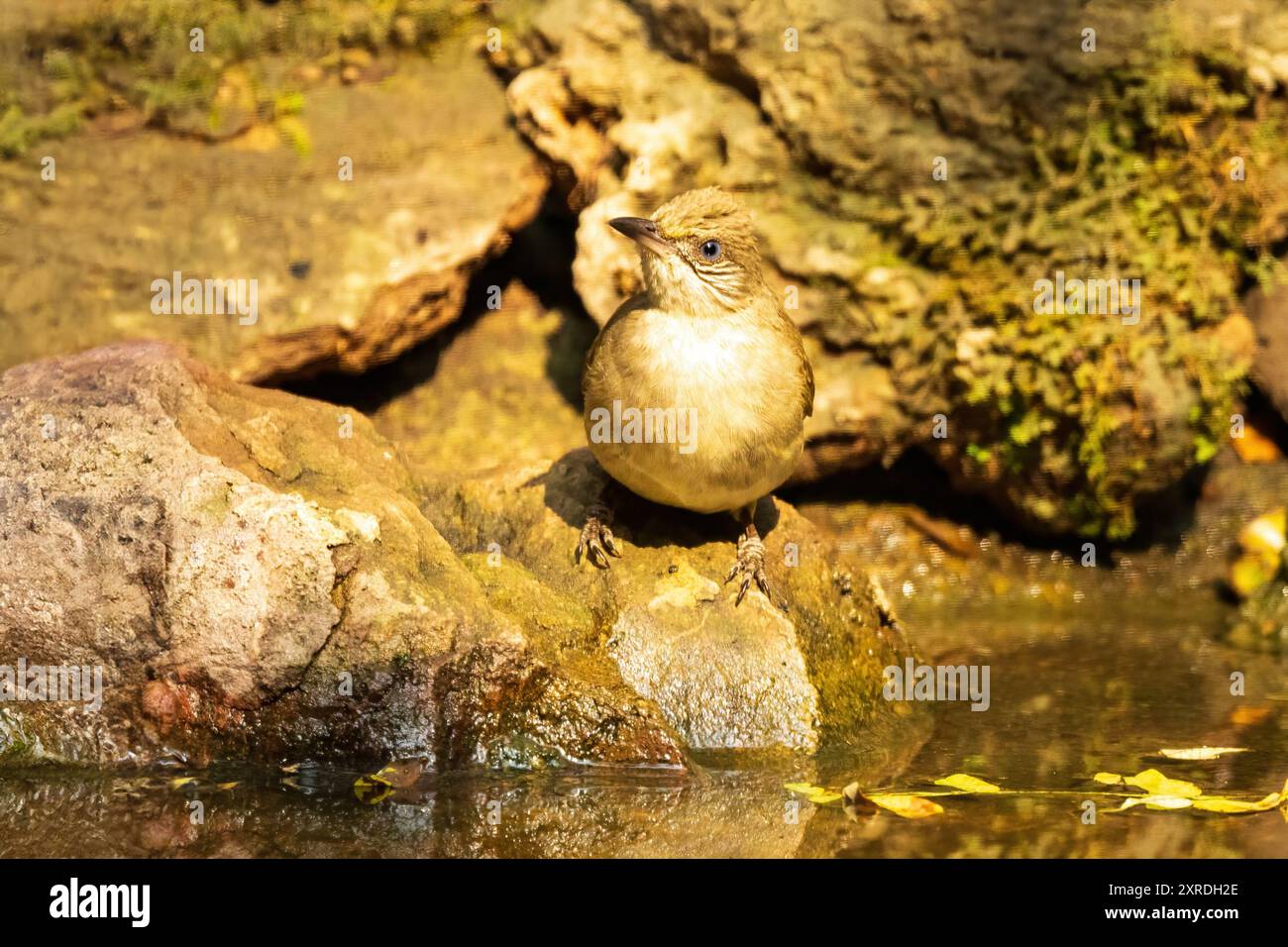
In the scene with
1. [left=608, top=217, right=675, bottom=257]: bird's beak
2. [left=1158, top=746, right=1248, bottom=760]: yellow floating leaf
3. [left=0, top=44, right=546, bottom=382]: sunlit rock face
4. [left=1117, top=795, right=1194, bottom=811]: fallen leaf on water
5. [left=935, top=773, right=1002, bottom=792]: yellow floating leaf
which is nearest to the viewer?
[left=1117, top=795, right=1194, bottom=811]: fallen leaf on water

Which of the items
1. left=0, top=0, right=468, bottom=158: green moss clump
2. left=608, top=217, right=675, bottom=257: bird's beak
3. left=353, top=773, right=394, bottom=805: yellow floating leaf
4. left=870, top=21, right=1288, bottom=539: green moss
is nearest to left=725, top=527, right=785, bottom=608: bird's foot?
left=608, top=217, right=675, bottom=257: bird's beak

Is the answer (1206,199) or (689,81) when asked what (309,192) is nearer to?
(689,81)

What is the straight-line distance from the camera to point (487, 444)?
9.34m

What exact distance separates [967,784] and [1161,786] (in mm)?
771

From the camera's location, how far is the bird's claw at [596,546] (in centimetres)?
678

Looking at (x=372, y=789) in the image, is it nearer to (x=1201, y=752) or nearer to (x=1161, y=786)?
(x=1161, y=786)

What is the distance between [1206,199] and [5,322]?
23.5 feet

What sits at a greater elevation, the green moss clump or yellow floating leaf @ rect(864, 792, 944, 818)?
the green moss clump

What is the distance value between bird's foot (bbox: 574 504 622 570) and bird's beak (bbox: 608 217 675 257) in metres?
1.40

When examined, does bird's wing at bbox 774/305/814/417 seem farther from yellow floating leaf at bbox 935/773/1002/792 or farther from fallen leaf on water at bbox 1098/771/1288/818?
fallen leaf on water at bbox 1098/771/1288/818

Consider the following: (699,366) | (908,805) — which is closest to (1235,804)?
(908,805)

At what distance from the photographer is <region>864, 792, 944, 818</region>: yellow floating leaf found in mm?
5531

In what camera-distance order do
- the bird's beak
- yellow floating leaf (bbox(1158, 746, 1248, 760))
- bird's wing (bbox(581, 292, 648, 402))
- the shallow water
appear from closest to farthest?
the shallow water
the bird's beak
yellow floating leaf (bbox(1158, 746, 1248, 760))
bird's wing (bbox(581, 292, 648, 402))

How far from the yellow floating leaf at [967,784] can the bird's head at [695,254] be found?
2138 millimetres
